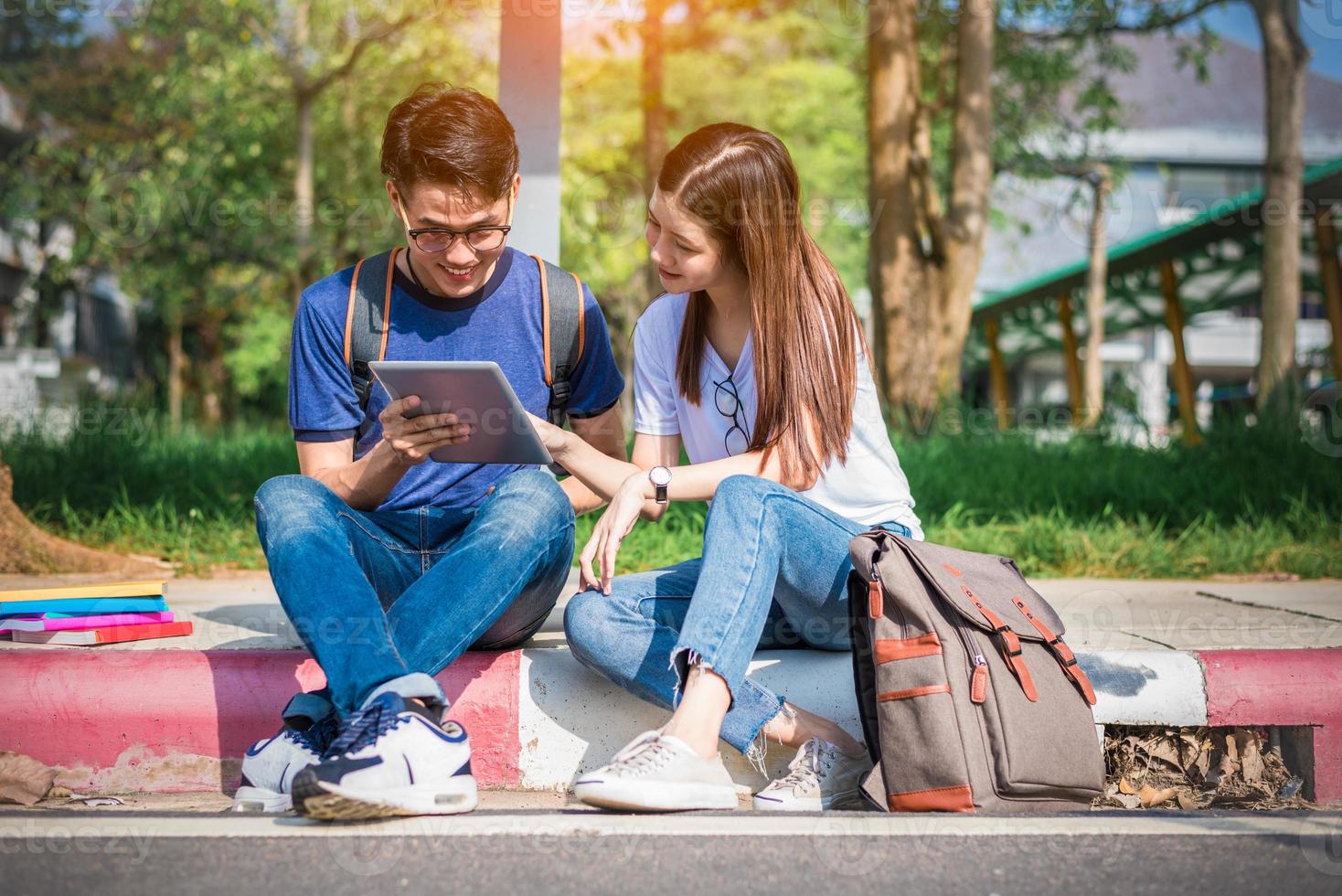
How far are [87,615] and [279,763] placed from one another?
929mm

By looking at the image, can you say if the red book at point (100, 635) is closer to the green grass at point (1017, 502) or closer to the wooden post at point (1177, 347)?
the green grass at point (1017, 502)

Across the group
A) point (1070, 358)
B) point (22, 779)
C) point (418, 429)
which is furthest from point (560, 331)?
point (1070, 358)

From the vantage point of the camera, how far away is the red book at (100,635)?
9.93ft

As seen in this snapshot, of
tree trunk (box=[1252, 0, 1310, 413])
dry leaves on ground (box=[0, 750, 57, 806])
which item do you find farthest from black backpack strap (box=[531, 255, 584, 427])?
tree trunk (box=[1252, 0, 1310, 413])

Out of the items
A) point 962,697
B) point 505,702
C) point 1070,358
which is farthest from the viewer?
point 1070,358

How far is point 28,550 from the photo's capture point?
180 inches

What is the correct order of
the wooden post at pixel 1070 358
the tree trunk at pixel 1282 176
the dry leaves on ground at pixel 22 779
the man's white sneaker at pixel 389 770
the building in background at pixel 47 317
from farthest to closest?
the wooden post at pixel 1070 358, the building in background at pixel 47 317, the tree trunk at pixel 1282 176, the dry leaves on ground at pixel 22 779, the man's white sneaker at pixel 389 770

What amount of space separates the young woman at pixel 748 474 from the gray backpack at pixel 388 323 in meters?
0.22

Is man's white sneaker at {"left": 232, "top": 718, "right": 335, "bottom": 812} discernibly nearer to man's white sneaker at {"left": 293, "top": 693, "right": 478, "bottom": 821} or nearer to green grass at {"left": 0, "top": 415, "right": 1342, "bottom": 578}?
man's white sneaker at {"left": 293, "top": 693, "right": 478, "bottom": 821}

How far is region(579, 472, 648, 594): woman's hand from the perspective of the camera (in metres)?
2.63

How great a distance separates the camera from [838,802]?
2.65 m

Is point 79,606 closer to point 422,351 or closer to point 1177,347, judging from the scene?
point 422,351

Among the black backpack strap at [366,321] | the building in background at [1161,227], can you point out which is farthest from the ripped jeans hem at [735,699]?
the building in background at [1161,227]

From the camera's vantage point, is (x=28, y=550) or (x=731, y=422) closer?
(x=731, y=422)
